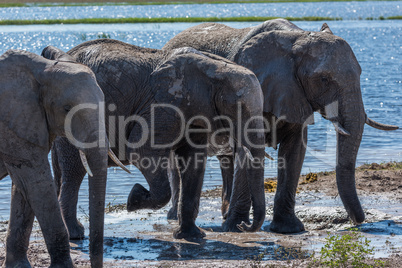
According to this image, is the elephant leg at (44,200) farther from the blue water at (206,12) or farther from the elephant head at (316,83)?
the blue water at (206,12)

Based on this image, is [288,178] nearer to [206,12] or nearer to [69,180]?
[69,180]

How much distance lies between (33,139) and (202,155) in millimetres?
2325

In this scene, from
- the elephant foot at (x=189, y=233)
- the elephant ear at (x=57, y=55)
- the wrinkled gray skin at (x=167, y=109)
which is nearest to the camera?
the elephant ear at (x=57, y=55)

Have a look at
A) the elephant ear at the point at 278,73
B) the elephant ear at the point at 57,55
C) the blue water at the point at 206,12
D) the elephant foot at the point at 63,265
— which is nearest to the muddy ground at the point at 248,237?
the elephant foot at the point at 63,265

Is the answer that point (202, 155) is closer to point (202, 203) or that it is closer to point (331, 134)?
point (202, 203)

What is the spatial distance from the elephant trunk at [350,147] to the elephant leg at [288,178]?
0.60 metres

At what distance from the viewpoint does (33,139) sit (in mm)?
5578

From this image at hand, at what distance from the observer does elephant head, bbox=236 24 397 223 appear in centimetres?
780

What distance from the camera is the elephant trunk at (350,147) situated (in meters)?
7.79

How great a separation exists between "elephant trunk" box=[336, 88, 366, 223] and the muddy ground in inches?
9.9

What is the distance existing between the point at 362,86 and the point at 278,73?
1568 centimetres

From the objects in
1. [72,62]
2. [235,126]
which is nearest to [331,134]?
[235,126]

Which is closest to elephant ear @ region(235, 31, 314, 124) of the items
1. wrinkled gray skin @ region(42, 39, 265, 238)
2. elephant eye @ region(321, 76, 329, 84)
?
elephant eye @ region(321, 76, 329, 84)

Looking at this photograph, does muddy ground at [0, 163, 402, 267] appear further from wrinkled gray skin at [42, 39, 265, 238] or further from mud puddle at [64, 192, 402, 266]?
wrinkled gray skin at [42, 39, 265, 238]
